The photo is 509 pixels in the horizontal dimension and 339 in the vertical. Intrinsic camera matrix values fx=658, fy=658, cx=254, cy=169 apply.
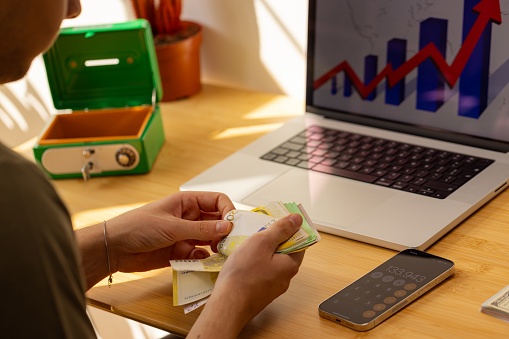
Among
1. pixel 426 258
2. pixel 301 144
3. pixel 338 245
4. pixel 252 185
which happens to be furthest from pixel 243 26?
pixel 426 258

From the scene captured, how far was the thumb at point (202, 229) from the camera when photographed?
38.2 inches

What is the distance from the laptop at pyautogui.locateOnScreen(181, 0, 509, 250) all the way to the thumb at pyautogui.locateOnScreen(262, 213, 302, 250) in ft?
0.54

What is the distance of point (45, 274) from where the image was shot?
63cm

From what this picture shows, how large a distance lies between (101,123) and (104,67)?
5.3 inches

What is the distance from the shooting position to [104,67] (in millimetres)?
1562

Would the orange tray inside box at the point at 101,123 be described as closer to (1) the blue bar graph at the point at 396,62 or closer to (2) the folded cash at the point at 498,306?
(1) the blue bar graph at the point at 396,62

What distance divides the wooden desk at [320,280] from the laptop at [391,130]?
0.12ft

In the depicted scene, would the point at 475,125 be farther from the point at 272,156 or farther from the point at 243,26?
the point at 243,26

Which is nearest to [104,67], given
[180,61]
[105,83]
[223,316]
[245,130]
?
[105,83]

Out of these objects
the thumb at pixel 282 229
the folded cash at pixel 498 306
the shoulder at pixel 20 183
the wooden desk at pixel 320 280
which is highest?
the shoulder at pixel 20 183

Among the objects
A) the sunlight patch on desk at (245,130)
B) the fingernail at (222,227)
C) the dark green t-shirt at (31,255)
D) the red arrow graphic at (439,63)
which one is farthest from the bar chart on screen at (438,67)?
the dark green t-shirt at (31,255)

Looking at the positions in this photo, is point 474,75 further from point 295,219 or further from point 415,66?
point 295,219

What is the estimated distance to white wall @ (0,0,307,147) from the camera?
1712 millimetres

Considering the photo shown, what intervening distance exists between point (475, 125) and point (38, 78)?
4.80 feet
